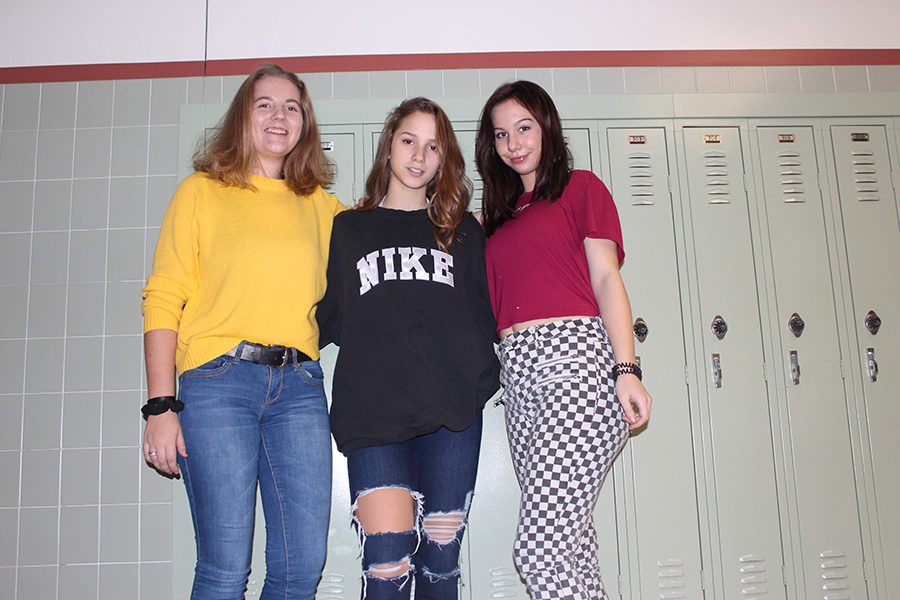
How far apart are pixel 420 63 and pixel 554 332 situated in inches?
58.0

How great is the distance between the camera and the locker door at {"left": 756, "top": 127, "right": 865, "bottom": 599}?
233cm

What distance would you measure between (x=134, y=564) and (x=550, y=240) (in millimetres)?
1905

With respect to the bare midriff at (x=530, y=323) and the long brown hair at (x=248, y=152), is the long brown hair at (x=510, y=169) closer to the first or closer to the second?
the bare midriff at (x=530, y=323)

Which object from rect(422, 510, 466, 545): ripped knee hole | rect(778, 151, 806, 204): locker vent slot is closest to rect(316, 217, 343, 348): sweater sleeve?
rect(422, 510, 466, 545): ripped knee hole

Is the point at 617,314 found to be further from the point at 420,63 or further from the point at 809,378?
the point at 420,63

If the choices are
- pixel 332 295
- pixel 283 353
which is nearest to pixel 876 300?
pixel 332 295

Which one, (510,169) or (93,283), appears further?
(93,283)

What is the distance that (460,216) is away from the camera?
1922 mm

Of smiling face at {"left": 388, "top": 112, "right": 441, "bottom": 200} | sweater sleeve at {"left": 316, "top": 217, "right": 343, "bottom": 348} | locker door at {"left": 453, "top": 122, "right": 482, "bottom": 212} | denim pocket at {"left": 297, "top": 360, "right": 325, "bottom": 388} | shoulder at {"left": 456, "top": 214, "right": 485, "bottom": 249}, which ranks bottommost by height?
denim pocket at {"left": 297, "top": 360, "right": 325, "bottom": 388}

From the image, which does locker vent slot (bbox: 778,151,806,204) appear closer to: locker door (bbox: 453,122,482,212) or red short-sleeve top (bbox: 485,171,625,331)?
red short-sleeve top (bbox: 485,171,625,331)

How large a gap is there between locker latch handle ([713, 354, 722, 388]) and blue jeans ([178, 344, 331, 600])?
1.49 m

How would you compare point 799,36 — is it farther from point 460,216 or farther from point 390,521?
point 390,521

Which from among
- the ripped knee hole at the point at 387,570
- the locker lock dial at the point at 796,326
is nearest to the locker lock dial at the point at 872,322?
the locker lock dial at the point at 796,326

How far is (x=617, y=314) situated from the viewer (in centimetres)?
178
